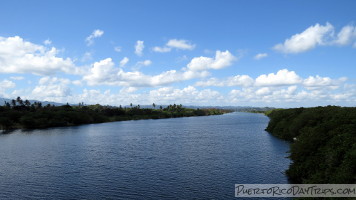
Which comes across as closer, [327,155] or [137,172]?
[327,155]

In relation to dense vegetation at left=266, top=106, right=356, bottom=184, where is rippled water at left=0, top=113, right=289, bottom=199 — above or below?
below

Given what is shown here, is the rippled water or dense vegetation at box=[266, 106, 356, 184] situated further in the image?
the rippled water

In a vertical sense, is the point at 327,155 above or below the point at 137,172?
above

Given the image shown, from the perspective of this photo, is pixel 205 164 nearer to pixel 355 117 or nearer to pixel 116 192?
pixel 116 192

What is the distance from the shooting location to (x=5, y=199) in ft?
130

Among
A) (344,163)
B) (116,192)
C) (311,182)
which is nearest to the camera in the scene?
(344,163)

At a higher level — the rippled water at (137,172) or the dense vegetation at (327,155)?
the dense vegetation at (327,155)

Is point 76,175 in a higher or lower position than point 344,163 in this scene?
lower

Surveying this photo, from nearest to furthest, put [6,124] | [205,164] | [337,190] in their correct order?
[337,190]
[205,164]
[6,124]

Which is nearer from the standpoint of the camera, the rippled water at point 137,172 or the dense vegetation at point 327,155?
the dense vegetation at point 327,155

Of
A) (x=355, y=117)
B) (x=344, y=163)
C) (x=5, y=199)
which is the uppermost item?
(x=355, y=117)

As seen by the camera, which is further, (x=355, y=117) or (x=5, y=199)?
(x=355, y=117)

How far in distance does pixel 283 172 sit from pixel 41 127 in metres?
159

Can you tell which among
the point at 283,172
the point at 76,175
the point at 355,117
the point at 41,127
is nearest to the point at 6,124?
the point at 41,127
